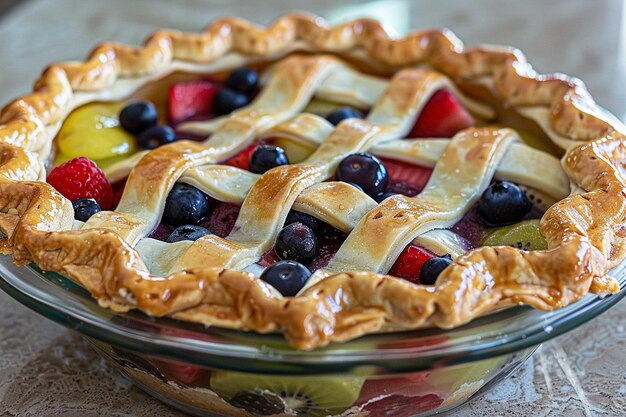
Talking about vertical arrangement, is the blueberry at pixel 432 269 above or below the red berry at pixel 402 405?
above

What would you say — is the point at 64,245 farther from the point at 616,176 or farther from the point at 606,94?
the point at 606,94

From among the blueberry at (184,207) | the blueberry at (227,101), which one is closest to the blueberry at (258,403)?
the blueberry at (184,207)

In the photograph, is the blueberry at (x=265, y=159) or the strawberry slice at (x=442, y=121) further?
the strawberry slice at (x=442, y=121)

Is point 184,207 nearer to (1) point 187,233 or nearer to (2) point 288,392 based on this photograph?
(1) point 187,233

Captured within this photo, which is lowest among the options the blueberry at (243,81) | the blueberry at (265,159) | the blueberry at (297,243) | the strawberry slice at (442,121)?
the blueberry at (297,243)

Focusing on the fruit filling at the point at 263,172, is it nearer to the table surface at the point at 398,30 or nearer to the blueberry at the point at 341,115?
the blueberry at the point at 341,115

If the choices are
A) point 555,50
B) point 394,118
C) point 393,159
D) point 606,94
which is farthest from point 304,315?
point 555,50

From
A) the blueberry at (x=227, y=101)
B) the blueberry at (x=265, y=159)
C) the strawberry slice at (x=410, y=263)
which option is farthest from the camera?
the blueberry at (x=227, y=101)
